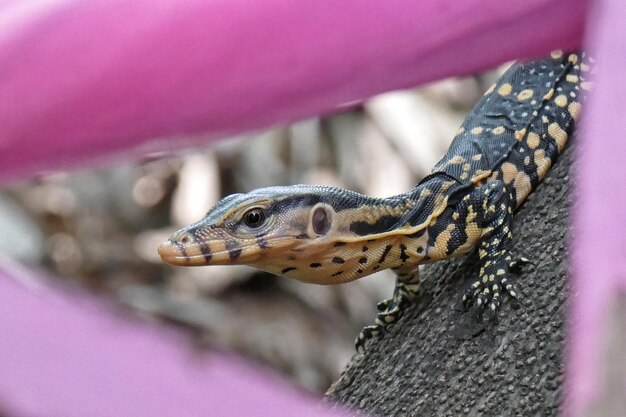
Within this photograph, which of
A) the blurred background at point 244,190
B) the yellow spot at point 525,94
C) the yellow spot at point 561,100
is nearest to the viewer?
the yellow spot at point 561,100

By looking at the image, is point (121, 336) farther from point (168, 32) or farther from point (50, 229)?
point (50, 229)

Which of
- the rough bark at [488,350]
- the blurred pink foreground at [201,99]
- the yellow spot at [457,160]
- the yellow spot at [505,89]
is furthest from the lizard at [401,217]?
the blurred pink foreground at [201,99]

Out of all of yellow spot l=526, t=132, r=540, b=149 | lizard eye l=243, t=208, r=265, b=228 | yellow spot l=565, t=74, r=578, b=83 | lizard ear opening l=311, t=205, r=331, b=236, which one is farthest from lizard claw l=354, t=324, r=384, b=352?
yellow spot l=565, t=74, r=578, b=83

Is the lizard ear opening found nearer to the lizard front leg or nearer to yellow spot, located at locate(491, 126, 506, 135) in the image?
the lizard front leg

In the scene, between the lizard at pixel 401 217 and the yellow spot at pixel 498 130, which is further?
the yellow spot at pixel 498 130

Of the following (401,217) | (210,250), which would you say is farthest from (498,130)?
(210,250)

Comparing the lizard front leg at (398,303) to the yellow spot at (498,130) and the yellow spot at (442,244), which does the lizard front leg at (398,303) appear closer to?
the yellow spot at (442,244)
